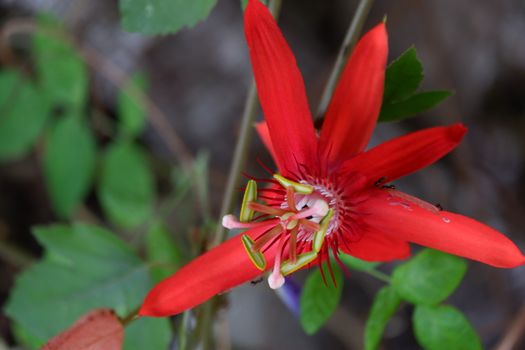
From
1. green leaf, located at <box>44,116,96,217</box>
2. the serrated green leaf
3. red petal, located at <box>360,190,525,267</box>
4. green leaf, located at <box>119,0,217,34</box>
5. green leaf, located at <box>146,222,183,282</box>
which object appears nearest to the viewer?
red petal, located at <box>360,190,525,267</box>

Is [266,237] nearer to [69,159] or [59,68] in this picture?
[69,159]

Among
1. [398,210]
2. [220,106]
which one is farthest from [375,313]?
[220,106]

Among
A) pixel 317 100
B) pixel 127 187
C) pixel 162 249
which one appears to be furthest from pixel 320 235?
pixel 317 100

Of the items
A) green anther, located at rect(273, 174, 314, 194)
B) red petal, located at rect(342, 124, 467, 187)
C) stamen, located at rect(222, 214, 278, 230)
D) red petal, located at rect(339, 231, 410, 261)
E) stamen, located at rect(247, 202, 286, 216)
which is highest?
red petal, located at rect(342, 124, 467, 187)

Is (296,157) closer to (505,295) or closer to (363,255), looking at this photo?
(363,255)

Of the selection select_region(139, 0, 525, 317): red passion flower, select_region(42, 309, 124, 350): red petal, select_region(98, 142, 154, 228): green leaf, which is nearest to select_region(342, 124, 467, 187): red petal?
select_region(139, 0, 525, 317): red passion flower

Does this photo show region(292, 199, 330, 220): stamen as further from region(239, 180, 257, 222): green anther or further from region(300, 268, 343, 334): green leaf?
region(300, 268, 343, 334): green leaf
